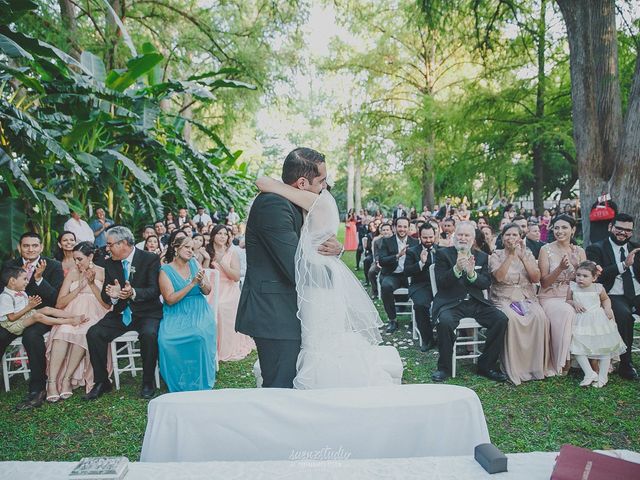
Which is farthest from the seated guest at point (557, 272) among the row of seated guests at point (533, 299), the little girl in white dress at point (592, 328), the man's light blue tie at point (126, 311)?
the man's light blue tie at point (126, 311)

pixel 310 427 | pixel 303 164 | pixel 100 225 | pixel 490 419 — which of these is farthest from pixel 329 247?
pixel 100 225

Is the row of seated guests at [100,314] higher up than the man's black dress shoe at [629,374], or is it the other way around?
the row of seated guests at [100,314]

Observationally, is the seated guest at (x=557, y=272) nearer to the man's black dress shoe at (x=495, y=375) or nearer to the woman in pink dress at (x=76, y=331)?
the man's black dress shoe at (x=495, y=375)

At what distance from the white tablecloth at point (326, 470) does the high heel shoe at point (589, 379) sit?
11.4ft

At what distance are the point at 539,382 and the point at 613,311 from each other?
4.07ft

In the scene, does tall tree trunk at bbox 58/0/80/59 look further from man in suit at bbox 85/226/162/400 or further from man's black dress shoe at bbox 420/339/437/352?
man's black dress shoe at bbox 420/339/437/352

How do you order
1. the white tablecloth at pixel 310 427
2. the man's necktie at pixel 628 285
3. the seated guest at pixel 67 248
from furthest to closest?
1. the seated guest at pixel 67 248
2. the man's necktie at pixel 628 285
3. the white tablecloth at pixel 310 427

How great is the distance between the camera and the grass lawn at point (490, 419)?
3.68 m

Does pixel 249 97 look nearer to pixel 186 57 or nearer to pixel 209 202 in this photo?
pixel 186 57

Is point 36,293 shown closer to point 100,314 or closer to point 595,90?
point 100,314

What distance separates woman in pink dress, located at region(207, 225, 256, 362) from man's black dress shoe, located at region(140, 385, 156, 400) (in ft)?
4.18

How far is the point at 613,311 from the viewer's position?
529cm

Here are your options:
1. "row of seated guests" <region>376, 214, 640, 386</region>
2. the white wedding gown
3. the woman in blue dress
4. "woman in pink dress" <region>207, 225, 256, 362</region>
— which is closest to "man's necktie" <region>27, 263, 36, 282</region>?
the woman in blue dress

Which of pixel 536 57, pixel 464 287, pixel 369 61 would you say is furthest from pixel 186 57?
pixel 464 287
